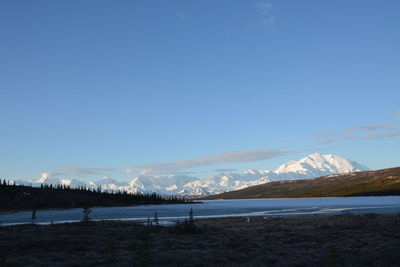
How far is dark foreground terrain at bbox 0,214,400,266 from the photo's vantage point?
2731cm

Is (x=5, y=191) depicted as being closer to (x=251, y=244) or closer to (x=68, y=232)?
(x=68, y=232)

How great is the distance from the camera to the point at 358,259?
90.9 ft

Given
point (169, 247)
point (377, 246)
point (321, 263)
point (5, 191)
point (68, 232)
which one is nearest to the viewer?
point (321, 263)

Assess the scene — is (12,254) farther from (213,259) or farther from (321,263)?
(321,263)

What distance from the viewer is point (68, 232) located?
48.0 m

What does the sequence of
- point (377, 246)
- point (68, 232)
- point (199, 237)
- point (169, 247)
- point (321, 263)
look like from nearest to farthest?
point (321, 263) → point (377, 246) → point (169, 247) → point (199, 237) → point (68, 232)

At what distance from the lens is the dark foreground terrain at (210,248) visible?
27.3 m

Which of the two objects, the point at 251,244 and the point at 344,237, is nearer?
the point at 251,244

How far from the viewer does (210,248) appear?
115 ft

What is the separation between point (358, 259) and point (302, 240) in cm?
1153

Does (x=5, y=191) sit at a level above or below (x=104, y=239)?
above

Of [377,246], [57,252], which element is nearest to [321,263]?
[377,246]

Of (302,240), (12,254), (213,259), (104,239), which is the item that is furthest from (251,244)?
(12,254)

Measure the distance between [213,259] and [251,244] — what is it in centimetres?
881
